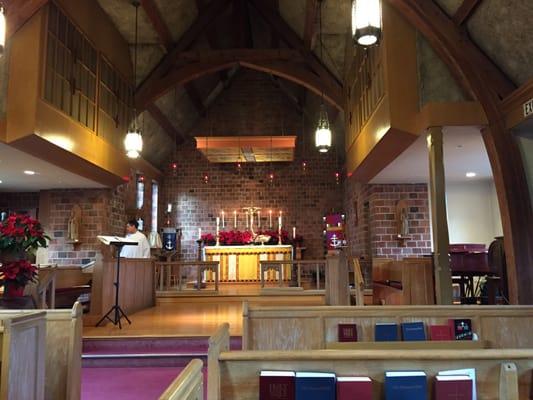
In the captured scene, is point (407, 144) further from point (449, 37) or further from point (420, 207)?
point (420, 207)

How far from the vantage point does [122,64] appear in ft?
29.3

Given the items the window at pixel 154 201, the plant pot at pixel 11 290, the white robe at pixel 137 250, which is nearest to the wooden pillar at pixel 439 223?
the plant pot at pixel 11 290

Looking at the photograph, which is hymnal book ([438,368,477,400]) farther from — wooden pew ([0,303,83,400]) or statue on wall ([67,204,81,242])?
statue on wall ([67,204,81,242])

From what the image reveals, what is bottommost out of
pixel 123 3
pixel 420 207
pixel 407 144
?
pixel 420 207

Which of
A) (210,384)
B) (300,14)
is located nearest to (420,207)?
(300,14)

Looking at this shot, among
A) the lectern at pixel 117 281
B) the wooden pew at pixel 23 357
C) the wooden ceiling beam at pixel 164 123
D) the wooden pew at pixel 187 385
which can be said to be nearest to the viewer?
the wooden pew at pixel 187 385

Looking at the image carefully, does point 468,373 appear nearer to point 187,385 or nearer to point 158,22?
point 187,385

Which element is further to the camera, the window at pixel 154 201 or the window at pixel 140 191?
the window at pixel 154 201

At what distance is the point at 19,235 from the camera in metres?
3.59

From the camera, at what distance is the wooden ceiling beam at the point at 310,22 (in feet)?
25.6

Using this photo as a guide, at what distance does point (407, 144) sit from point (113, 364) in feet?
14.7

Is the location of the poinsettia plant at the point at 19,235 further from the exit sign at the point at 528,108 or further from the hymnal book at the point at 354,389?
the exit sign at the point at 528,108

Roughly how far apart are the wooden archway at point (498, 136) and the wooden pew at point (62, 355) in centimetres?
433

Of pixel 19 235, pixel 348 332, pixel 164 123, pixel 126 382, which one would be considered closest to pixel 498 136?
pixel 348 332
